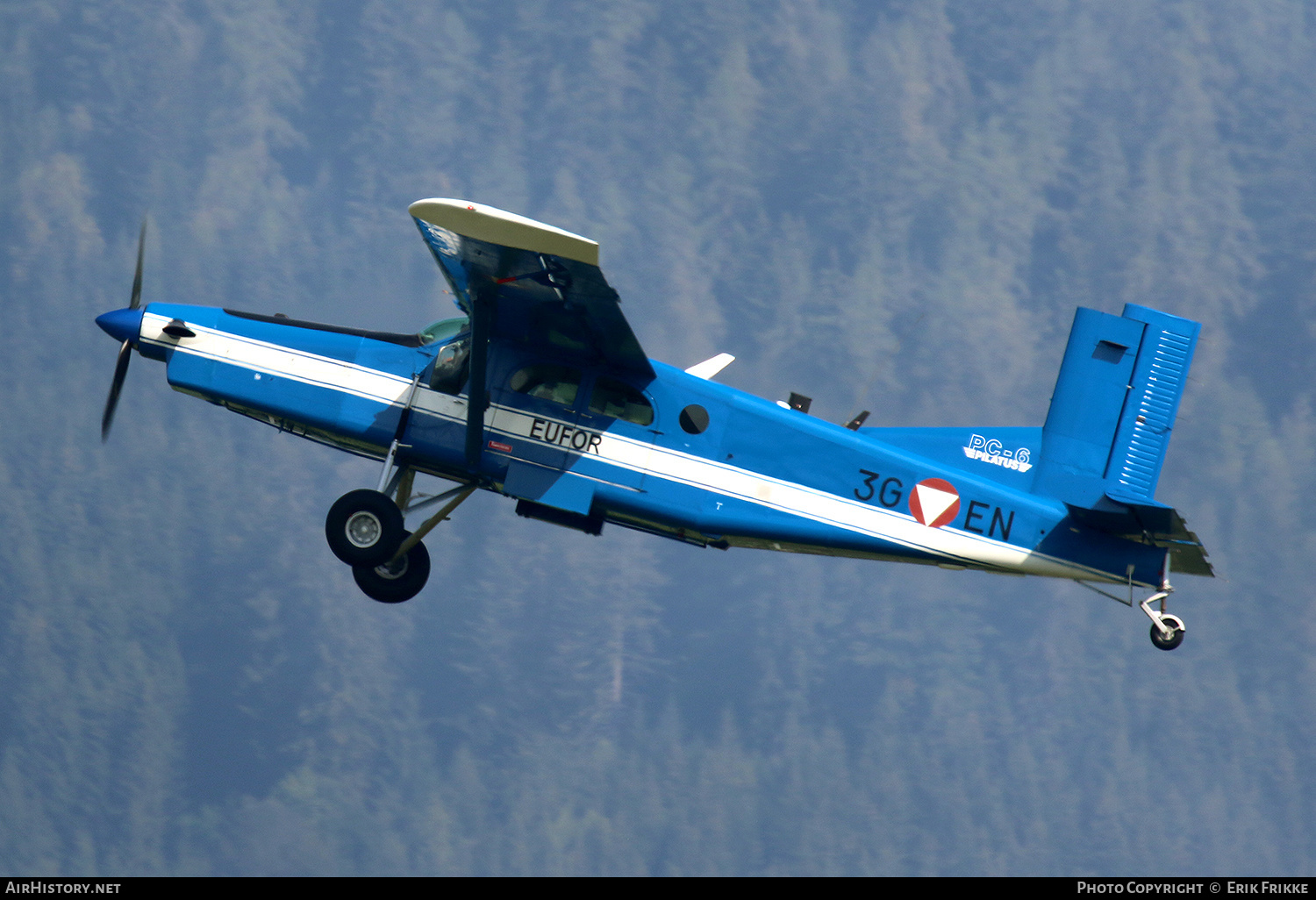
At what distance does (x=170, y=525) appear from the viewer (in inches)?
3494

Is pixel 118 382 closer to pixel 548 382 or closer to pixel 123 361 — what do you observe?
pixel 123 361

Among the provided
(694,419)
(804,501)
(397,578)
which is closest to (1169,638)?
(804,501)

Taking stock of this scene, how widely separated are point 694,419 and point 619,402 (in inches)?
34.9

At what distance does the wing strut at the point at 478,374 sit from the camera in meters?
17.4

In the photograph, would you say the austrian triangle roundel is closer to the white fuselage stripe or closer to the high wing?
the white fuselage stripe

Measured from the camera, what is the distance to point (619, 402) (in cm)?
1820

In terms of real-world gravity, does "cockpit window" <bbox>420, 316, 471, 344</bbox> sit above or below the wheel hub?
above

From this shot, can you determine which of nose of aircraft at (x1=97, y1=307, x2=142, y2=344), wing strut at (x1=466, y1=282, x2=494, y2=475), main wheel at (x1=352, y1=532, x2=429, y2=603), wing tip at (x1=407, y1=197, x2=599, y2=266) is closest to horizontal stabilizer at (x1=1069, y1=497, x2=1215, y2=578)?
wing tip at (x1=407, y1=197, x2=599, y2=266)

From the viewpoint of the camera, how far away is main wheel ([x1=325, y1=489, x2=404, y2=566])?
1841cm

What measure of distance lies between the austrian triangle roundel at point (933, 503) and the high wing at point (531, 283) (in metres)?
3.37

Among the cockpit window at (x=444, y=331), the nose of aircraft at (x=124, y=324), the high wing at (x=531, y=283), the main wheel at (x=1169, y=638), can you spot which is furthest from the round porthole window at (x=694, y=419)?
the nose of aircraft at (x=124, y=324)

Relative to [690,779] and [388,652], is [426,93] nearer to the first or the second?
[388,652]

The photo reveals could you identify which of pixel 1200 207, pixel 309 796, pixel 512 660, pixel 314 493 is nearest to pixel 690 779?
pixel 512 660

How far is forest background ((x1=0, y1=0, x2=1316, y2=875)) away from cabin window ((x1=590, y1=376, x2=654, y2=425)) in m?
44.6
